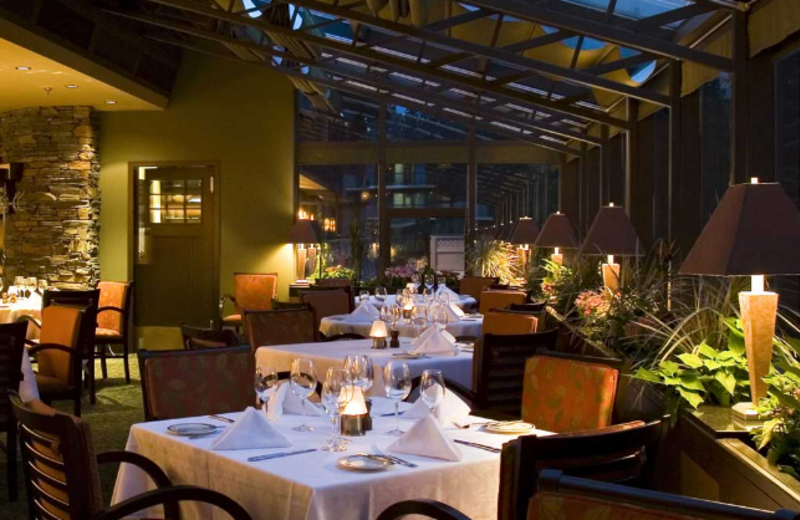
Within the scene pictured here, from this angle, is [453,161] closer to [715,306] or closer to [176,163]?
[176,163]

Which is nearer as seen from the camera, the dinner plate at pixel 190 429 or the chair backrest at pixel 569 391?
the dinner plate at pixel 190 429

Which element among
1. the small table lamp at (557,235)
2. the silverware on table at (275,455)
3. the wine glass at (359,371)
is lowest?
the silverware on table at (275,455)

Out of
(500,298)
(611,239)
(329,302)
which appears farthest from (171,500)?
(500,298)

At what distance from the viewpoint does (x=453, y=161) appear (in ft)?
49.2

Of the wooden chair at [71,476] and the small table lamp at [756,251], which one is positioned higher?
the small table lamp at [756,251]

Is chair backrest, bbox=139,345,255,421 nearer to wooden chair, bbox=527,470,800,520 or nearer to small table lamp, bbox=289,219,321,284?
wooden chair, bbox=527,470,800,520

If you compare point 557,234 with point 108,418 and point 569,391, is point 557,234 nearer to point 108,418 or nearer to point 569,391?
point 108,418

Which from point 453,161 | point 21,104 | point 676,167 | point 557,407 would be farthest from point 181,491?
point 453,161

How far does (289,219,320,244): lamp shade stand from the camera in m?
13.9

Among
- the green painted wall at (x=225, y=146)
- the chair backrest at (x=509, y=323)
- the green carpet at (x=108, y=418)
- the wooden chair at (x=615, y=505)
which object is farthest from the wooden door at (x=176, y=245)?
the wooden chair at (x=615, y=505)

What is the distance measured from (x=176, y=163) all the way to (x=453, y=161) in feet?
12.9

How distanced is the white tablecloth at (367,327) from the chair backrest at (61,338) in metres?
2.24

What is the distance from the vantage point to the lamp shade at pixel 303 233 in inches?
547

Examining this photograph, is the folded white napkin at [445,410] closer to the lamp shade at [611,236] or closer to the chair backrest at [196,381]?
the chair backrest at [196,381]
